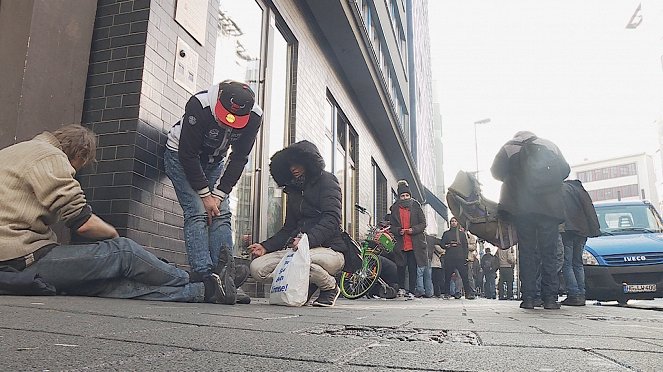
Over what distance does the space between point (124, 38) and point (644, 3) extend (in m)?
51.0

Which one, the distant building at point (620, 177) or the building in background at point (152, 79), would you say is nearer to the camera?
the building in background at point (152, 79)

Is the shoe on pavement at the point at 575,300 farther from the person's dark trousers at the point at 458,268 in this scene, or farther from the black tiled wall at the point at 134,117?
the person's dark trousers at the point at 458,268

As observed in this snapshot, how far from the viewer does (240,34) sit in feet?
21.7

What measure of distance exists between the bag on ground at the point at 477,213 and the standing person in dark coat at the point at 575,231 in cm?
94

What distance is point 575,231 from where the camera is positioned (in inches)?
257

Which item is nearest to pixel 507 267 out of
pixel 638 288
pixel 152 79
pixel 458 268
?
pixel 458 268

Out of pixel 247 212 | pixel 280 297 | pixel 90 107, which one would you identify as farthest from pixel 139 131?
pixel 247 212

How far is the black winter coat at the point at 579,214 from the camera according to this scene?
6461mm

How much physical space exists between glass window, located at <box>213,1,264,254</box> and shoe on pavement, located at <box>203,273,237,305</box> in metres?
2.29

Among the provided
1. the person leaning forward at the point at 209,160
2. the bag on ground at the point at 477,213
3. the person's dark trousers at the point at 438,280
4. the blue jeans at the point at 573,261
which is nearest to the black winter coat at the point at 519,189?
the bag on ground at the point at 477,213

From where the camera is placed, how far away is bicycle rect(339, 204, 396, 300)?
8.10 metres

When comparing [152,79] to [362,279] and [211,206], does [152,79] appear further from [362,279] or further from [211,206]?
[362,279]

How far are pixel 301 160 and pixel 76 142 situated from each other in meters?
1.83

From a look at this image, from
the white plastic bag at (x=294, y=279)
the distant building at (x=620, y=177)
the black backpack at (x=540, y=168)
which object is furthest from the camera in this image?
the distant building at (x=620, y=177)
